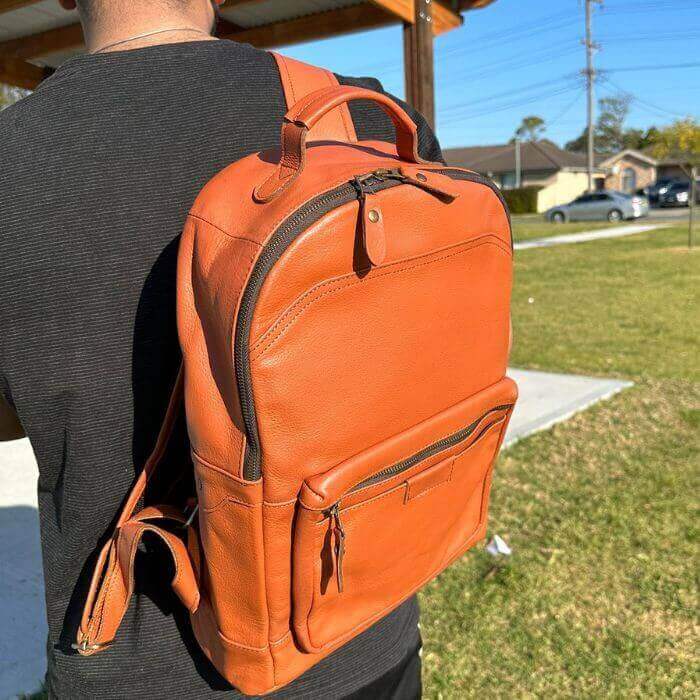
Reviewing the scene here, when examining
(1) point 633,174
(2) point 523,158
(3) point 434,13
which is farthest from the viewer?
(1) point 633,174

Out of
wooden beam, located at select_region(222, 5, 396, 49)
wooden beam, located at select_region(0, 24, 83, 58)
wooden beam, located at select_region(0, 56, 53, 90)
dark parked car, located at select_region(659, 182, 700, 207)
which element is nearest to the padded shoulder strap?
wooden beam, located at select_region(222, 5, 396, 49)

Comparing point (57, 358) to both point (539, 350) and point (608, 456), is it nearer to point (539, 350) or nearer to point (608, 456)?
point (608, 456)

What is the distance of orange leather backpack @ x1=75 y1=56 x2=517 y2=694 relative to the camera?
2.80 ft

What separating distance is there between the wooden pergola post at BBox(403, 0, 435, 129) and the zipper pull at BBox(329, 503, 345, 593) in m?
2.72

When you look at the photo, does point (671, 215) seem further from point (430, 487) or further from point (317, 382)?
point (317, 382)

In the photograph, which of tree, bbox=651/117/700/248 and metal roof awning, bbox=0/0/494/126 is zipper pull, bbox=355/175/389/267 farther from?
tree, bbox=651/117/700/248

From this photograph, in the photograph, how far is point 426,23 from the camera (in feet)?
11.1

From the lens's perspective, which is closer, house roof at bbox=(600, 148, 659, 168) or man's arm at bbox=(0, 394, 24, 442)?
man's arm at bbox=(0, 394, 24, 442)

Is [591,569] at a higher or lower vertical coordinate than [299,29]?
lower

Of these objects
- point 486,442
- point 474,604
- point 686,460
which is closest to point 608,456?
point 686,460

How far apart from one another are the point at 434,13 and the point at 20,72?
Answer: 7.17ft

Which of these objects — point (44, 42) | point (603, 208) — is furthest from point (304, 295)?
point (603, 208)

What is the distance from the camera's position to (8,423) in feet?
3.59

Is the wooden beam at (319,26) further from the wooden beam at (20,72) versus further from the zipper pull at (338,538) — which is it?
the zipper pull at (338,538)
